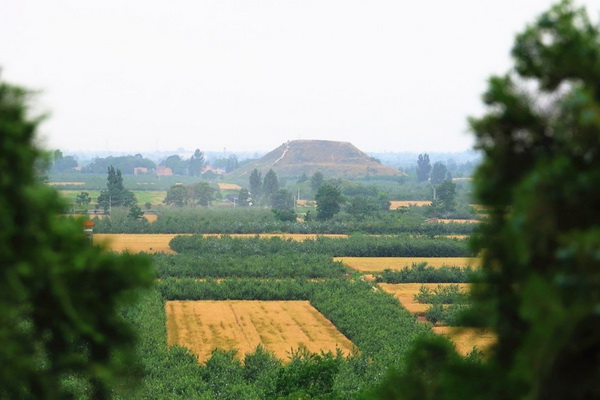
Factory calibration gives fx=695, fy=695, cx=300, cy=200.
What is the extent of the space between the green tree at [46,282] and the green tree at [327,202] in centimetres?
6384

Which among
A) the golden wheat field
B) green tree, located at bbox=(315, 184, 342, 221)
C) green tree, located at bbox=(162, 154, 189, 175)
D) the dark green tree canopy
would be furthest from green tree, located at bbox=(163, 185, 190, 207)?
green tree, located at bbox=(162, 154, 189, 175)

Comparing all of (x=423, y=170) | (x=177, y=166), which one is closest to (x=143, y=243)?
(x=423, y=170)

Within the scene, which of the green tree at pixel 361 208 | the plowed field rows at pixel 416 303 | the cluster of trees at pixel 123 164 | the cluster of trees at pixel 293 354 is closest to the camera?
the cluster of trees at pixel 293 354

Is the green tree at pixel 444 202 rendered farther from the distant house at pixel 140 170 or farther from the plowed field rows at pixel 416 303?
the distant house at pixel 140 170

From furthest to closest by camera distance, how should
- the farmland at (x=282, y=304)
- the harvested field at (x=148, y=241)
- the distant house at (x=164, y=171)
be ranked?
the distant house at (x=164, y=171)
the harvested field at (x=148, y=241)
the farmland at (x=282, y=304)

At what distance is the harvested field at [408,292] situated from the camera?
33.2 metres

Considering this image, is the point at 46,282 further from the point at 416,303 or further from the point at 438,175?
the point at 438,175

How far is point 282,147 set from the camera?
567 ft

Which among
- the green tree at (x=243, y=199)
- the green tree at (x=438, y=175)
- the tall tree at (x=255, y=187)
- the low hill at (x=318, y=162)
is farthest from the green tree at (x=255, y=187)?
the green tree at (x=438, y=175)

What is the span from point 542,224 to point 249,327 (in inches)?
1028

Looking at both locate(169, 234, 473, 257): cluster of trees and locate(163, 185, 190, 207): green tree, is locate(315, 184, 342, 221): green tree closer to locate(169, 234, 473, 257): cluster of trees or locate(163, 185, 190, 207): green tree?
locate(169, 234, 473, 257): cluster of trees

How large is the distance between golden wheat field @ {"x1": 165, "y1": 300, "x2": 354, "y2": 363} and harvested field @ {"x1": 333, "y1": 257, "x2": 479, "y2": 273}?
10.9m

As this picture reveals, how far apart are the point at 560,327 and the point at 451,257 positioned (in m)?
47.0

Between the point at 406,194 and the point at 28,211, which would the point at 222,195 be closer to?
the point at 406,194
